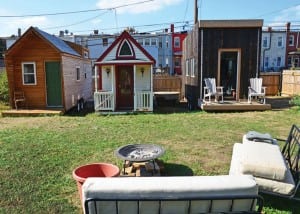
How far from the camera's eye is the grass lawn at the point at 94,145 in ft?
12.5

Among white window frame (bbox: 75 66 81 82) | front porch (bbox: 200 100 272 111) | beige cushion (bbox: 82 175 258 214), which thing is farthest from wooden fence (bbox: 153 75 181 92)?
beige cushion (bbox: 82 175 258 214)

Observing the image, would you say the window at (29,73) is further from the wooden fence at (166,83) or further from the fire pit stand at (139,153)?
the fire pit stand at (139,153)

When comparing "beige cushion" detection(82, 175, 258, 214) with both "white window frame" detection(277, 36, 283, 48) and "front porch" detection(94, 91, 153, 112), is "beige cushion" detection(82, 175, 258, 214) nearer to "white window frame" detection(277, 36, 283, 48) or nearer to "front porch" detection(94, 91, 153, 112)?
"front porch" detection(94, 91, 153, 112)

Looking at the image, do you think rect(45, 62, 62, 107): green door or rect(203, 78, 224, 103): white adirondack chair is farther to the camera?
rect(45, 62, 62, 107): green door

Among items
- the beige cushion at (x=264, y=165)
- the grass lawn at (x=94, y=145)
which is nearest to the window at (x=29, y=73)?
the grass lawn at (x=94, y=145)

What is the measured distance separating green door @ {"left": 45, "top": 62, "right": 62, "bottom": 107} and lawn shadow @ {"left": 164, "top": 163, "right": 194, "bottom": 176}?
26.5 ft

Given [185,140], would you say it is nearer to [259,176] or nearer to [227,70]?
[259,176]

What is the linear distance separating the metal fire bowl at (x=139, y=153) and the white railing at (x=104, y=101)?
21.7 feet

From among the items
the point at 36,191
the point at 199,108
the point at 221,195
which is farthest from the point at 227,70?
the point at 221,195

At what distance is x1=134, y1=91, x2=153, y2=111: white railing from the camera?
36.7 feet

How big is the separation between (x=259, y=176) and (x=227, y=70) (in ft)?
33.7

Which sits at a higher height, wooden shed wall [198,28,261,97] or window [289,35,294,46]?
window [289,35,294,46]

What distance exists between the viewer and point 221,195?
2074mm

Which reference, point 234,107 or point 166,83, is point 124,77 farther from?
point 166,83
